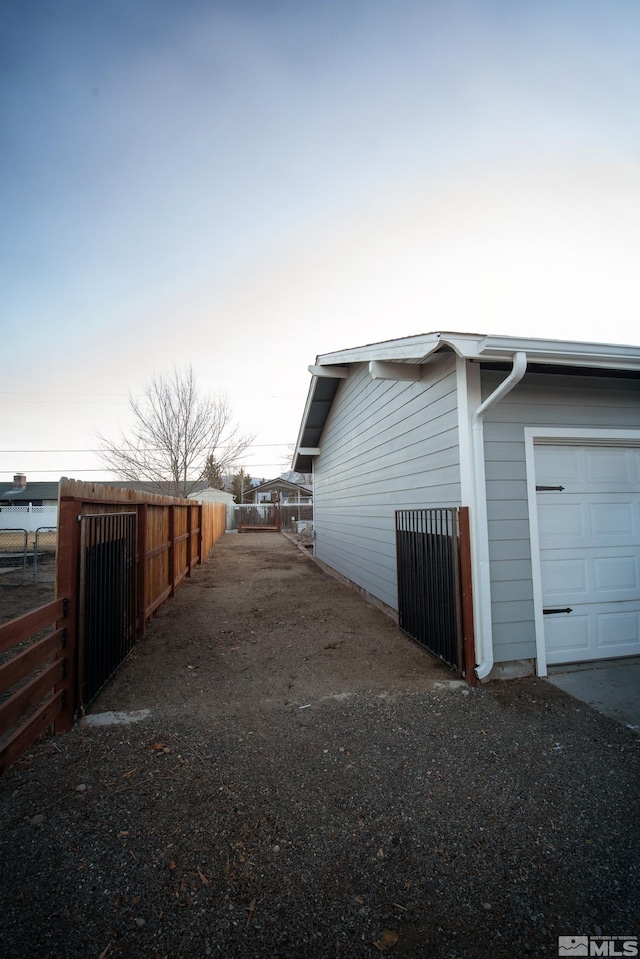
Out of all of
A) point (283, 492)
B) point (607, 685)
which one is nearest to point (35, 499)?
point (283, 492)

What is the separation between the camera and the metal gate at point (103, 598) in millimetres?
3010

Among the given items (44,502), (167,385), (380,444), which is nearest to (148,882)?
(380,444)

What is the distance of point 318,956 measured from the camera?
4.51ft

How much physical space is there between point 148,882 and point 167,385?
18548mm

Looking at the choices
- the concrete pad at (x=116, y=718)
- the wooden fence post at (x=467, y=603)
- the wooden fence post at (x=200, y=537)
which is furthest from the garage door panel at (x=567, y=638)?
the wooden fence post at (x=200, y=537)

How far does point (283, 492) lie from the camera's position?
34062 millimetres

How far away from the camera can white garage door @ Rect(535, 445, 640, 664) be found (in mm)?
3889

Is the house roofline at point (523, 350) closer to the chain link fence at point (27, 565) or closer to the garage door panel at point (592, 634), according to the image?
the garage door panel at point (592, 634)

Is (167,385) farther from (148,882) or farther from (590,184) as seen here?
(148,882)

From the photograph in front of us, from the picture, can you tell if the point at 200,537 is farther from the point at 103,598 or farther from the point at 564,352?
the point at 564,352

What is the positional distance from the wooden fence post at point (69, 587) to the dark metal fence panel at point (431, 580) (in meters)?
3.16

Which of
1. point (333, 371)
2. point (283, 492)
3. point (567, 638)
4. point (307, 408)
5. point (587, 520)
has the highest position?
point (333, 371)

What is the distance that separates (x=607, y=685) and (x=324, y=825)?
117 inches

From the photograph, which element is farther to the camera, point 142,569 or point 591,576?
point 142,569
